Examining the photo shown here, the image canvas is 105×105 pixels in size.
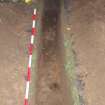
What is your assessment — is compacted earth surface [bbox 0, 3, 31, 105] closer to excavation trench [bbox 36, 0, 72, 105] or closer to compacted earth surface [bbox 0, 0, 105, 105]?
compacted earth surface [bbox 0, 0, 105, 105]

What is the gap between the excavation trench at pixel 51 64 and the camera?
5.80 metres

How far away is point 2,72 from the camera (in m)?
5.57

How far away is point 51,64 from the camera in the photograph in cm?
644

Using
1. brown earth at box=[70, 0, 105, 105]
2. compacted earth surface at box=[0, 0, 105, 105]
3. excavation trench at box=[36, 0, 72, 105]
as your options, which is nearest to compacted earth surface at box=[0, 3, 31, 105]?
compacted earth surface at box=[0, 0, 105, 105]

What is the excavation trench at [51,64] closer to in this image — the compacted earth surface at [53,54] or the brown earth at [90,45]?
the compacted earth surface at [53,54]

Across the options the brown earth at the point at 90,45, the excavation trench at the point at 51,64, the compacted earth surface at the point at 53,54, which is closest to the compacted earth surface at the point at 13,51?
the compacted earth surface at the point at 53,54

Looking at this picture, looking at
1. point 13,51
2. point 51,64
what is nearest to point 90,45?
point 51,64

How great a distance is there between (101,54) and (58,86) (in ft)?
3.18

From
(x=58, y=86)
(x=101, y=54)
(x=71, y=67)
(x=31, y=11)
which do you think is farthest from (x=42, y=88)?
(x=31, y=11)

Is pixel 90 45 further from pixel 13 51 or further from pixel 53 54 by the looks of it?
pixel 13 51

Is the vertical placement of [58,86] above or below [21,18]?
below

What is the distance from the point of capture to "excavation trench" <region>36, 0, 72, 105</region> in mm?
5797

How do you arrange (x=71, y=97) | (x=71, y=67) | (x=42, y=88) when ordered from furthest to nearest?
(x=42, y=88)
(x=71, y=67)
(x=71, y=97)

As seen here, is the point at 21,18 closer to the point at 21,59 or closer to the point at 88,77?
the point at 21,59
